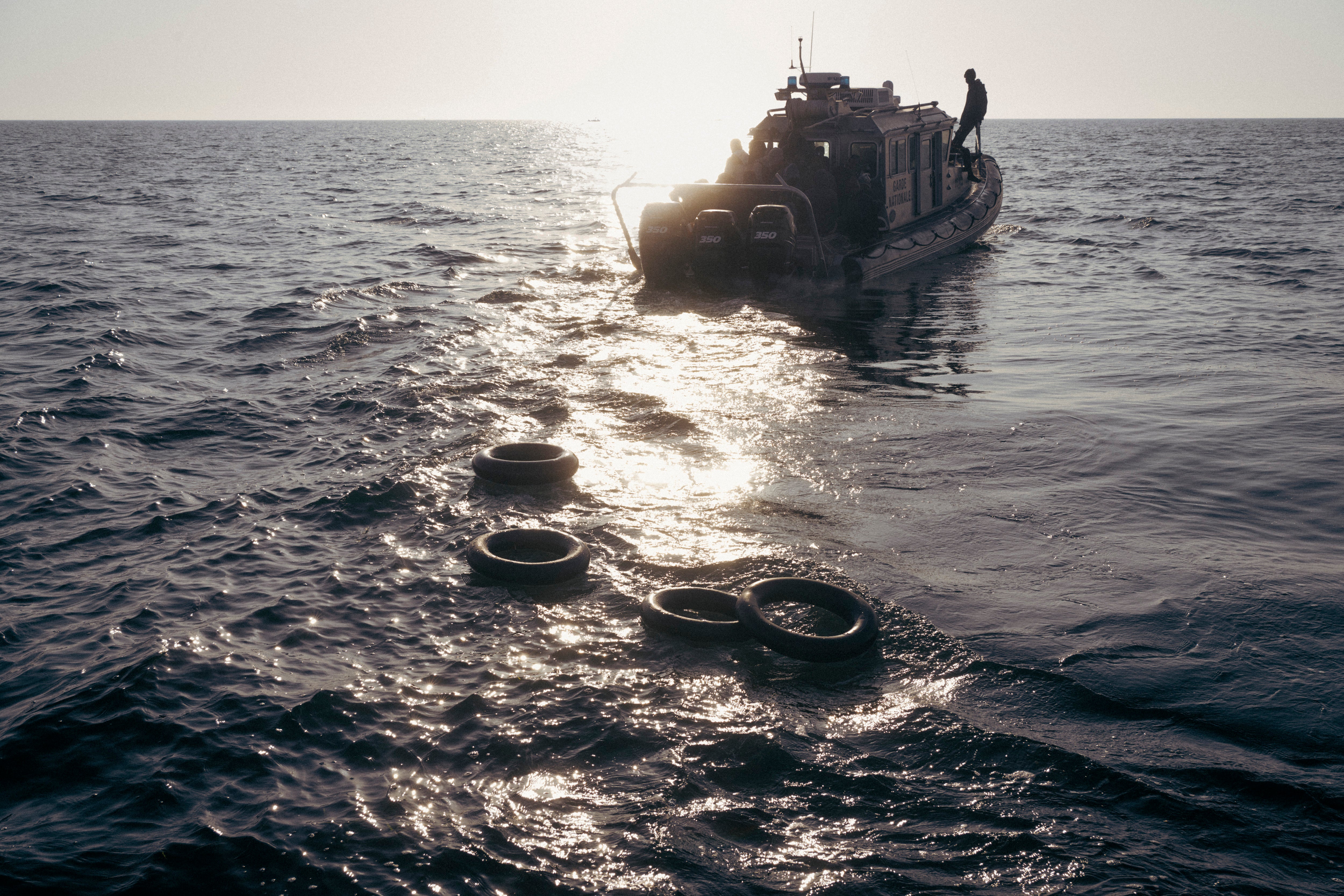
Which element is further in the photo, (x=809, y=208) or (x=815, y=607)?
(x=809, y=208)

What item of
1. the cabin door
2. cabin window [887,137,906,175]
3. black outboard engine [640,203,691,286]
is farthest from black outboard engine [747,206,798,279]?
the cabin door

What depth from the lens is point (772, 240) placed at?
15516mm

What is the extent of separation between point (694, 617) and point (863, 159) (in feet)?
43.5

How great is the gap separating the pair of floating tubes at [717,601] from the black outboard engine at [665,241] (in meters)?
11.1

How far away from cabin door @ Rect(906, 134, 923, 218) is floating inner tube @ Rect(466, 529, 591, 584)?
48.1ft

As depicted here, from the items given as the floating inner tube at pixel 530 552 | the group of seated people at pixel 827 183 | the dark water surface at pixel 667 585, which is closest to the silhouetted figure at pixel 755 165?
the group of seated people at pixel 827 183

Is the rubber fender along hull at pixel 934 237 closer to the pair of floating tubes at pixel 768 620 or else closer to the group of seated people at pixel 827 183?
the group of seated people at pixel 827 183

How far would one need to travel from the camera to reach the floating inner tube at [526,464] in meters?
7.76

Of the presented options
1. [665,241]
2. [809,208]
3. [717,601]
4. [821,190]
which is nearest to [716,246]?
[665,241]

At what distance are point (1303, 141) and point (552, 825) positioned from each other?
115 metres

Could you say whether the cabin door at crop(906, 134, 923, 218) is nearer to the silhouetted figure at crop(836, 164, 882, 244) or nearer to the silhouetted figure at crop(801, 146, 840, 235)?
the silhouetted figure at crop(836, 164, 882, 244)

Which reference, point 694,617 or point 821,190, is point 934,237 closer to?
point 821,190

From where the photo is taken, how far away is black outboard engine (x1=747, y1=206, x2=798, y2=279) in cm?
1552

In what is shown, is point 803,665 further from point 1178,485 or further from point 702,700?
point 1178,485
